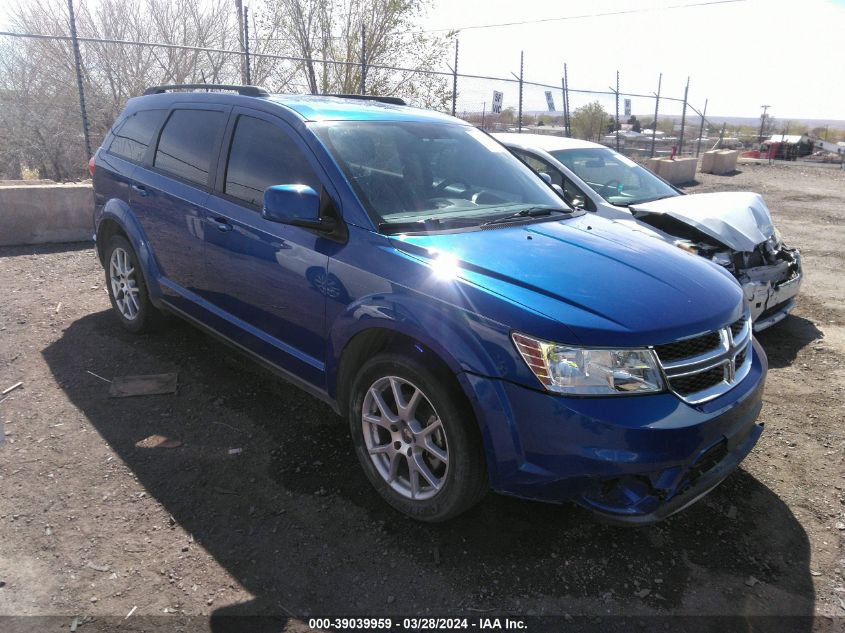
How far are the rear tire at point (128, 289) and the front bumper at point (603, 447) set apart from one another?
131 inches

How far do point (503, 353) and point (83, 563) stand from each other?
198 cm

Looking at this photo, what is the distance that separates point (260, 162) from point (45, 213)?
547 cm

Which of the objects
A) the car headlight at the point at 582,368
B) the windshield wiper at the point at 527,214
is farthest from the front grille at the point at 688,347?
the windshield wiper at the point at 527,214

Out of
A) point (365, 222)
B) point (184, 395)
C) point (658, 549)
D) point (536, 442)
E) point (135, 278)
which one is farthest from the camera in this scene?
point (135, 278)

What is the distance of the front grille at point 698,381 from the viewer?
2.57 metres

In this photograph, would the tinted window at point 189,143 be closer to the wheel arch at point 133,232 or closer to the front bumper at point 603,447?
the wheel arch at point 133,232

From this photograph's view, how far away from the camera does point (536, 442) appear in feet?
8.05

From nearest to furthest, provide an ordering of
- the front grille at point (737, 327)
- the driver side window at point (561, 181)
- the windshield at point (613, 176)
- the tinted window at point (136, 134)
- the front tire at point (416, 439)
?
the front tire at point (416, 439) < the front grille at point (737, 327) < the tinted window at point (136, 134) < the driver side window at point (561, 181) < the windshield at point (613, 176)

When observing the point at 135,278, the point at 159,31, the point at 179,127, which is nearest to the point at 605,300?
the point at 179,127

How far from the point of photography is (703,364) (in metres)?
2.67

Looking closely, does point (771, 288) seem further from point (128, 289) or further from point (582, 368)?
point (128, 289)

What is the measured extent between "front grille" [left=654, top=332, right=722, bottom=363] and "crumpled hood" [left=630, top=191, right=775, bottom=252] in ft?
9.14

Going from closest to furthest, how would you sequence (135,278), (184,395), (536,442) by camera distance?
1. (536,442)
2. (184,395)
3. (135,278)

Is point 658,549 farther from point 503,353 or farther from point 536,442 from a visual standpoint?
point 503,353
